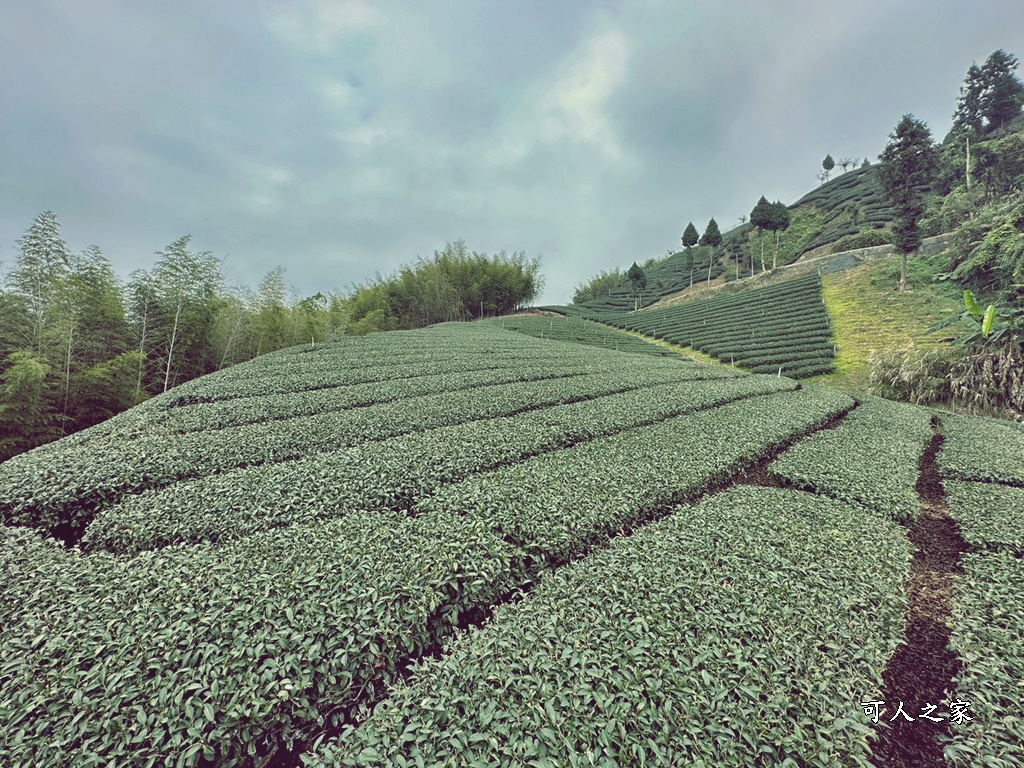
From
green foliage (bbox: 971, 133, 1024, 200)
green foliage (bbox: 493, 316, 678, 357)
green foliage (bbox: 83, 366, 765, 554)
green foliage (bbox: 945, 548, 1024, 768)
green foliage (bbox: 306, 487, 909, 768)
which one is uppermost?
green foliage (bbox: 971, 133, 1024, 200)

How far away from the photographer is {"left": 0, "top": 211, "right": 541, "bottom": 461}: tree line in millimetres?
8656

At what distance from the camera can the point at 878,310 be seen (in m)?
22.5

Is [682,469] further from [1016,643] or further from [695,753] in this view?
[695,753]

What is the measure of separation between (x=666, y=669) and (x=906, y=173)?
1488 inches

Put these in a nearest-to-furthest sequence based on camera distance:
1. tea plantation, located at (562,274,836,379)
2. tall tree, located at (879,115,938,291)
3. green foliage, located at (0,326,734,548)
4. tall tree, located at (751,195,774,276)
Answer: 1. green foliage, located at (0,326,734,548)
2. tea plantation, located at (562,274,836,379)
3. tall tree, located at (879,115,938,291)
4. tall tree, located at (751,195,774,276)

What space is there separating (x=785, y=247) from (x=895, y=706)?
65445mm

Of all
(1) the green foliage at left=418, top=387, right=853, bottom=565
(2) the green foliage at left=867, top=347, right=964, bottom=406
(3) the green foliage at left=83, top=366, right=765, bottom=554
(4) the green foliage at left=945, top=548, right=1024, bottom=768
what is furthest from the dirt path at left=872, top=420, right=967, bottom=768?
(2) the green foliage at left=867, top=347, right=964, bottom=406

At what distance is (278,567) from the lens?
10.4ft

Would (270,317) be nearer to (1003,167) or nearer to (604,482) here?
(604,482)

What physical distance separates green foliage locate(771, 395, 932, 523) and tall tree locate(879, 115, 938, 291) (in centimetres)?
2351

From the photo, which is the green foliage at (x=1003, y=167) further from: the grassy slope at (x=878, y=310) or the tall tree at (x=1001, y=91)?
the tall tree at (x=1001, y=91)

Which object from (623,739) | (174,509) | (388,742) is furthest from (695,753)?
(174,509)

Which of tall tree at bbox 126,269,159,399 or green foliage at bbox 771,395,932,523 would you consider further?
tall tree at bbox 126,269,159,399

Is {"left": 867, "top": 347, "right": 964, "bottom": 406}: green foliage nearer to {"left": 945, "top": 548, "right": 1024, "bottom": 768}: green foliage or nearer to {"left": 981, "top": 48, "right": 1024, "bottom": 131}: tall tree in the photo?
{"left": 945, "top": 548, "right": 1024, "bottom": 768}: green foliage
